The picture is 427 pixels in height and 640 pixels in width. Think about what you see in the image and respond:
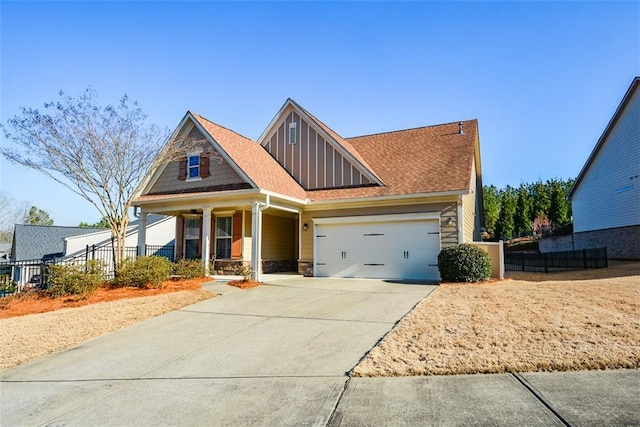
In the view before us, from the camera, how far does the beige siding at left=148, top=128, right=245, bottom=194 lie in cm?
Result: 1456

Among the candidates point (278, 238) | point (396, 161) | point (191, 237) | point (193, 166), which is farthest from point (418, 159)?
point (191, 237)

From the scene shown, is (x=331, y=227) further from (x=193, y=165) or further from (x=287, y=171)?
(x=193, y=165)

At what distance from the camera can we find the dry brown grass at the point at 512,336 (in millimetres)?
4984

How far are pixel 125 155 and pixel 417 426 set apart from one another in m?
13.5

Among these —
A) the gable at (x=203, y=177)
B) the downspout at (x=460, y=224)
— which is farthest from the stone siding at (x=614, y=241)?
the gable at (x=203, y=177)

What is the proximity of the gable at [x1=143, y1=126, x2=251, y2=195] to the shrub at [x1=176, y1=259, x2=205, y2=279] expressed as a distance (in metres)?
2.92

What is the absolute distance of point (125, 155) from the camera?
13781 millimetres

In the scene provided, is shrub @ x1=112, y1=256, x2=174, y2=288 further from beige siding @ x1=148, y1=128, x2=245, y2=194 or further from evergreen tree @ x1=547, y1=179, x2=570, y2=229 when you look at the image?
evergreen tree @ x1=547, y1=179, x2=570, y2=229

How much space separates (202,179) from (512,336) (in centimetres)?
1240

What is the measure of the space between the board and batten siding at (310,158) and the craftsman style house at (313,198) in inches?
1.8

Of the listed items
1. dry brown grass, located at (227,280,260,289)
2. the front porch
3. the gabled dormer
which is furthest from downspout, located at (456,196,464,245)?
dry brown grass, located at (227,280,260,289)

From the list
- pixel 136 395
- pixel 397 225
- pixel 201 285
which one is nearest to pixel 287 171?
pixel 397 225

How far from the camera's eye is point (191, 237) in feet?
57.7

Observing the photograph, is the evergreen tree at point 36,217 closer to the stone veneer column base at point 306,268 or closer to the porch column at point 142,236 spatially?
the porch column at point 142,236
